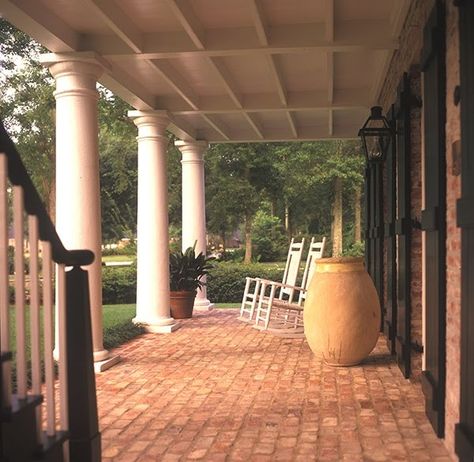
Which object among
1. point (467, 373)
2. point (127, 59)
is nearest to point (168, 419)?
point (467, 373)

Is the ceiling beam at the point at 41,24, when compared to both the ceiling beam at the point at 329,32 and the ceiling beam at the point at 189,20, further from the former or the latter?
the ceiling beam at the point at 329,32

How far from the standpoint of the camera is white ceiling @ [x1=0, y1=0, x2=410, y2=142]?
4742 millimetres

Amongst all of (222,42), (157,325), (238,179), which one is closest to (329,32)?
(222,42)

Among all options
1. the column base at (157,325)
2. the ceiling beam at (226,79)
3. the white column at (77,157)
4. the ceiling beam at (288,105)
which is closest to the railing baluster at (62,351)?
the white column at (77,157)

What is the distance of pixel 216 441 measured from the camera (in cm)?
354

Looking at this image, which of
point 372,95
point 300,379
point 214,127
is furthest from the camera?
point 214,127

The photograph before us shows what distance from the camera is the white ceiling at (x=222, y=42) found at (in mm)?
4742

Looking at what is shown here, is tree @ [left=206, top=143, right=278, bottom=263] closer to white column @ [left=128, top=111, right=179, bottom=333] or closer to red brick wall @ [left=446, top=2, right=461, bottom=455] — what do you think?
white column @ [left=128, top=111, right=179, bottom=333]

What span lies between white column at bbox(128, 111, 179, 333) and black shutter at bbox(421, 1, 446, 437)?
4605mm

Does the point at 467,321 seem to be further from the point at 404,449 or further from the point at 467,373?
the point at 404,449

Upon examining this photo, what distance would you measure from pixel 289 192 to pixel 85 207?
1474cm

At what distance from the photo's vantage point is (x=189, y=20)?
15.8 ft

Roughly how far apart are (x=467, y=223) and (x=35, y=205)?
1926 mm

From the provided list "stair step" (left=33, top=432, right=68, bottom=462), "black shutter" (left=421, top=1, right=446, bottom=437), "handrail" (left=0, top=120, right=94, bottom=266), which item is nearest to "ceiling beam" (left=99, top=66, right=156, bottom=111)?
"black shutter" (left=421, top=1, right=446, bottom=437)
